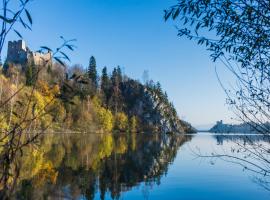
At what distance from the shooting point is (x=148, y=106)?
132500 millimetres

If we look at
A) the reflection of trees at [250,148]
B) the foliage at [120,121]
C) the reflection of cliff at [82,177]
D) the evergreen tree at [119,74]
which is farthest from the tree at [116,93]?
the reflection of trees at [250,148]

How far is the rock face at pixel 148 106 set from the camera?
131750mm

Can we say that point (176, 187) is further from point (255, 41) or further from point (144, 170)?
point (255, 41)

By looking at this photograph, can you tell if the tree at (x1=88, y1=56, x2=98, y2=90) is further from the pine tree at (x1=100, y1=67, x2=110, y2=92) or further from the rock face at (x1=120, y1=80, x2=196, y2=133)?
the rock face at (x1=120, y1=80, x2=196, y2=133)

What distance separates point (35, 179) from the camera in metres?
17.0

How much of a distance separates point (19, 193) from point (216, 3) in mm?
11205

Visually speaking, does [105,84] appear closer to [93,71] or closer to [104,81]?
[104,81]

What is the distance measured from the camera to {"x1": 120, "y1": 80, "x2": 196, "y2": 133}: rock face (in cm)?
13175

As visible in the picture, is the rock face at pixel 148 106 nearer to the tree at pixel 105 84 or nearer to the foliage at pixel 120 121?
the tree at pixel 105 84

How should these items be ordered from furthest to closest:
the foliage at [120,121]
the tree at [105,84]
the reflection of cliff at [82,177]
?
1. the tree at [105,84]
2. the foliage at [120,121]
3. the reflection of cliff at [82,177]

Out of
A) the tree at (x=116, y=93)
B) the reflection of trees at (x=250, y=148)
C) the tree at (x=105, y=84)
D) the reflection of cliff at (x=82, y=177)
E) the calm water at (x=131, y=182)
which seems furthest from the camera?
the tree at (x=105, y=84)

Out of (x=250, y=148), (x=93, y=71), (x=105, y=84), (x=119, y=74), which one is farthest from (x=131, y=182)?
(x=119, y=74)

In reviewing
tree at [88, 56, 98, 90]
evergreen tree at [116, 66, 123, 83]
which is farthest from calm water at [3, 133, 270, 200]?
evergreen tree at [116, 66, 123, 83]

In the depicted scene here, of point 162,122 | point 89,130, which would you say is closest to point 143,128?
point 162,122
